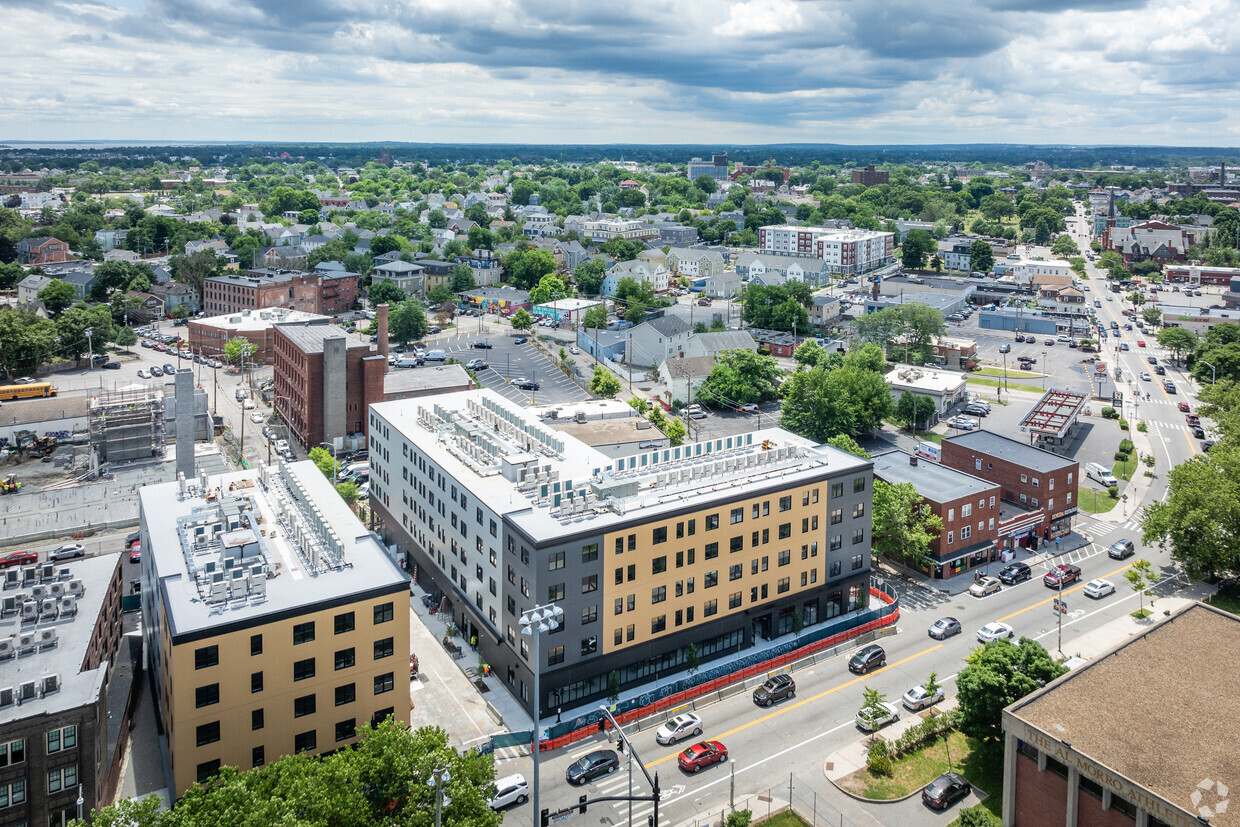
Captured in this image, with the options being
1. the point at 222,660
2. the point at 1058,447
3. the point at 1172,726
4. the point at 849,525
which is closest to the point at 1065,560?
the point at 849,525

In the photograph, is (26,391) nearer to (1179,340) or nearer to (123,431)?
(123,431)

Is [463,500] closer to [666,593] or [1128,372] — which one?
[666,593]

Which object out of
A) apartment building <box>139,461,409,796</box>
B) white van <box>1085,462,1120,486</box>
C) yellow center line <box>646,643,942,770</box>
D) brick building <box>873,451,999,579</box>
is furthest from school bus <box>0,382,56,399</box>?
white van <box>1085,462,1120,486</box>

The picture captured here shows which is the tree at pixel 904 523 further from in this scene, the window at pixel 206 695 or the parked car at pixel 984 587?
the window at pixel 206 695

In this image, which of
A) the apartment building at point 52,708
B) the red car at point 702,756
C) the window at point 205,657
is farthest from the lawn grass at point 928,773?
the apartment building at point 52,708

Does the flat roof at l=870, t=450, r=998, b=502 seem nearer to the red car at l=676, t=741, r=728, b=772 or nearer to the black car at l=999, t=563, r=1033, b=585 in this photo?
the black car at l=999, t=563, r=1033, b=585

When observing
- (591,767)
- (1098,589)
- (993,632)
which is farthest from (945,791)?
(1098,589)
